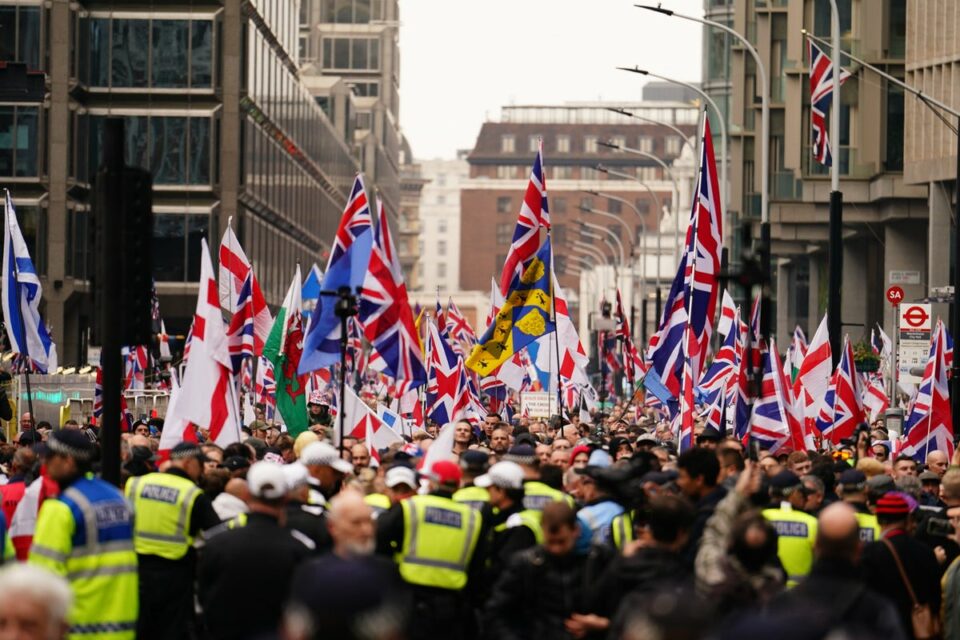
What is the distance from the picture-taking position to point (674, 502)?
8.88m

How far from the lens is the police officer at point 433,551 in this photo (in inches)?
411

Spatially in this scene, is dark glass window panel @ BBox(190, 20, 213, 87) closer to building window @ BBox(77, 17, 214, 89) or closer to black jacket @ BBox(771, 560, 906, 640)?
building window @ BBox(77, 17, 214, 89)

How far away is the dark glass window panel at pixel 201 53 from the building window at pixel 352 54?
78241 mm

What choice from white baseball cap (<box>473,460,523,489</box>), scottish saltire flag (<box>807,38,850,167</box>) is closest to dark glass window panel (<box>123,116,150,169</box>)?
scottish saltire flag (<box>807,38,850,167</box>)

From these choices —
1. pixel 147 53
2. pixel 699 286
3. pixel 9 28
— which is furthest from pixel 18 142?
pixel 699 286

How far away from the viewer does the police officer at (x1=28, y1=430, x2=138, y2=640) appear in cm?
930

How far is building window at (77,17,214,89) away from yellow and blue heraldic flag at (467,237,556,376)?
38813 millimetres

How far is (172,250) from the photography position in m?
59.8

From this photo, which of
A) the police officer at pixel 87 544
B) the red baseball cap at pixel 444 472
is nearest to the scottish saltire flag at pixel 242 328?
the red baseball cap at pixel 444 472

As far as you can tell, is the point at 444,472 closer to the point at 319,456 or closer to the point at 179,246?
the point at 319,456

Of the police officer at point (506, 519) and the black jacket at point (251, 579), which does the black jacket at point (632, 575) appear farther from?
the police officer at point (506, 519)

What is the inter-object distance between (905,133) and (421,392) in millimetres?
20654

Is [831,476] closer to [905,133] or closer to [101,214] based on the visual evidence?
[101,214]

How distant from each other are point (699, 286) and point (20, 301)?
7.98m
